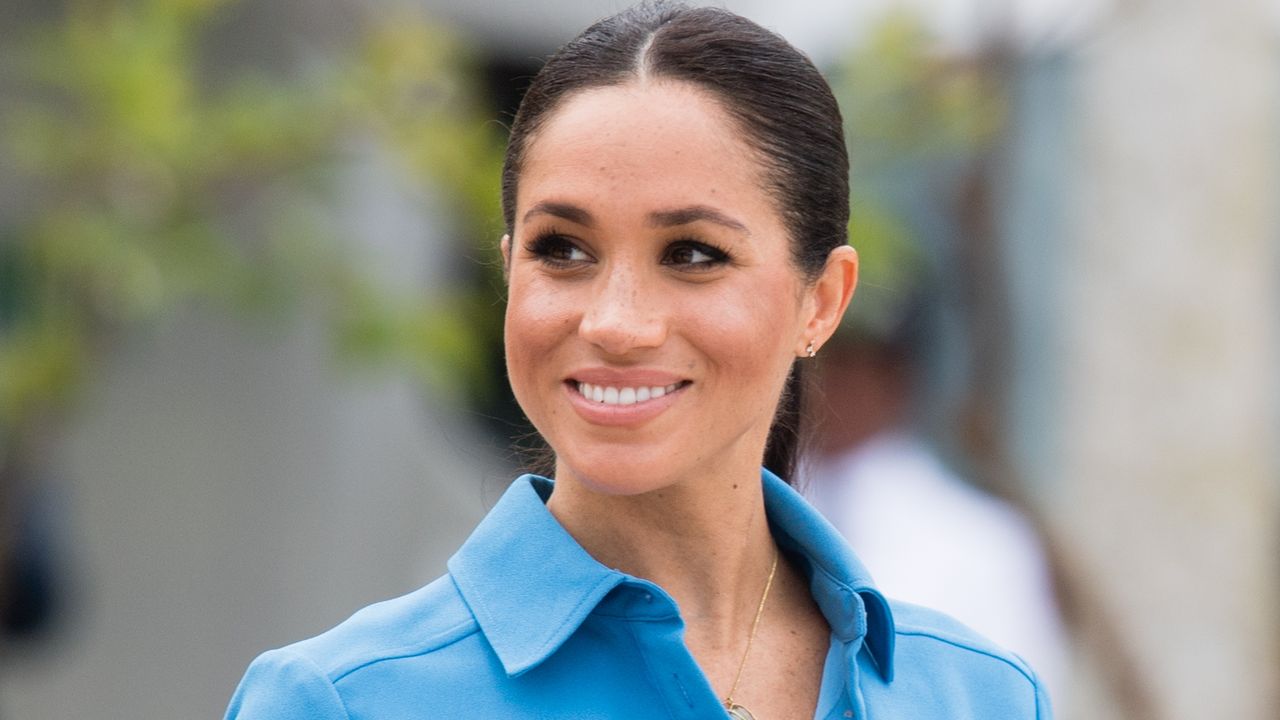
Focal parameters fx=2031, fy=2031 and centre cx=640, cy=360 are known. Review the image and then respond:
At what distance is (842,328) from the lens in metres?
5.36

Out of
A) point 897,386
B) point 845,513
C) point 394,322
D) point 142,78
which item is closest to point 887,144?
point 897,386

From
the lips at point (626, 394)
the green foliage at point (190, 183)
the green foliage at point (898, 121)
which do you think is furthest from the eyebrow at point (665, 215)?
the green foliage at point (898, 121)

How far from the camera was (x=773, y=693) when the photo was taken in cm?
226

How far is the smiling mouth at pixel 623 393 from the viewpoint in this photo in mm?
2088


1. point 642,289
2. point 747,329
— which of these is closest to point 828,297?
point 747,329

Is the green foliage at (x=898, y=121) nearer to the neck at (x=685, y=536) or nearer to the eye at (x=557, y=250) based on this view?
the neck at (x=685, y=536)

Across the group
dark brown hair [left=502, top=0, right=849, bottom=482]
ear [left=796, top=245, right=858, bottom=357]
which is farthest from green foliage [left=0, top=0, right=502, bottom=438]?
ear [left=796, top=245, right=858, bottom=357]

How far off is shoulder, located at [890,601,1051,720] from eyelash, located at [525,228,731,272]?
1.80 ft

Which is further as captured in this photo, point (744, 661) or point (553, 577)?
point (744, 661)

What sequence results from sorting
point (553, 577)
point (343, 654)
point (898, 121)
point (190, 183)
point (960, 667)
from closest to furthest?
point (343, 654)
point (553, 577)
point (960, 667)
point (190, 183)
point (898, 121)

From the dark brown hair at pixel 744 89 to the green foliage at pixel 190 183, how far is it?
84.9 inches

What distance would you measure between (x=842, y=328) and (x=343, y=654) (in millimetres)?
3430

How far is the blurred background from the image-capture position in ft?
13.9

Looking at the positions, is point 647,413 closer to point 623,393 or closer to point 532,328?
point 623,393
